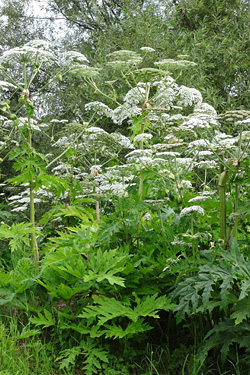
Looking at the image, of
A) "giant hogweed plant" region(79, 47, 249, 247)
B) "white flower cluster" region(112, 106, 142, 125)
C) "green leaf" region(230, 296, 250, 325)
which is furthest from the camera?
"white flower cluster" region(112, 106, 142, 125)

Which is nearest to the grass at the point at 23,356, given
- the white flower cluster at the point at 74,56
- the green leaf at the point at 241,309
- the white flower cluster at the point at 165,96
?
the green leaf at the point at 241,309

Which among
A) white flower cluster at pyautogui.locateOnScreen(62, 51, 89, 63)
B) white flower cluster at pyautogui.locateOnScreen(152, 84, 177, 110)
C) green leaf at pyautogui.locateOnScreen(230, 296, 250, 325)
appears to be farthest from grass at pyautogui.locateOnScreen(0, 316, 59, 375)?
white flower cluster at pyautogui.locateOnScreen(62, 51, 89, 63)

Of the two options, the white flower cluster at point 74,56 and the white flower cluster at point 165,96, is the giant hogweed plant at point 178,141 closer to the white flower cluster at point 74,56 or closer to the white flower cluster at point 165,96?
the white flower cluster at point 165,96

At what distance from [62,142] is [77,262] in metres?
1.99

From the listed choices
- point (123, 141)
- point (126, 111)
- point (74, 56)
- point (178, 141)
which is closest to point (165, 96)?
point (126, 111)

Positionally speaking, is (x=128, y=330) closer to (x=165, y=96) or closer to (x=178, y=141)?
(x=178, y=141)

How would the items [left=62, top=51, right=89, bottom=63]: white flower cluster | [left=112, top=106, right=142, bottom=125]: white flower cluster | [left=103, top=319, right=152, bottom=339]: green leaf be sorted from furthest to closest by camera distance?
1. [left=62, top=51, right=89, bottom=63]: white flower cluster
2. [left=112, top=106, right=142, bottom=125]: white flower cluster
3. [left=103, top=319, right=152, bottom=339]: green leaf

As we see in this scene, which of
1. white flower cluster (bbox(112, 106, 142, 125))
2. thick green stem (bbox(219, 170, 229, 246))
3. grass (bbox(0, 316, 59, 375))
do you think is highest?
white flower cluster (bbox(112, 106, 142, 125))

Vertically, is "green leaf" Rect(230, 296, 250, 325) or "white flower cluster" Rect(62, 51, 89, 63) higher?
"white flower cluster" Rect(62, 51, 89, 63)

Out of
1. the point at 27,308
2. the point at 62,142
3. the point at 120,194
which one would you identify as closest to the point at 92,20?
the point at 62,142

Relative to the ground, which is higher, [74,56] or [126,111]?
[74,56]

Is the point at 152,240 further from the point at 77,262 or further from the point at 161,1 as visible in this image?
the point at 161,1

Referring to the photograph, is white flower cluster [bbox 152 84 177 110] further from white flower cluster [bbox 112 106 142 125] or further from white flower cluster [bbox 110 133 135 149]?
white flower cluster [bbox 110 133 135 149]

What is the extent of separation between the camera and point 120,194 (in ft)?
10.7
